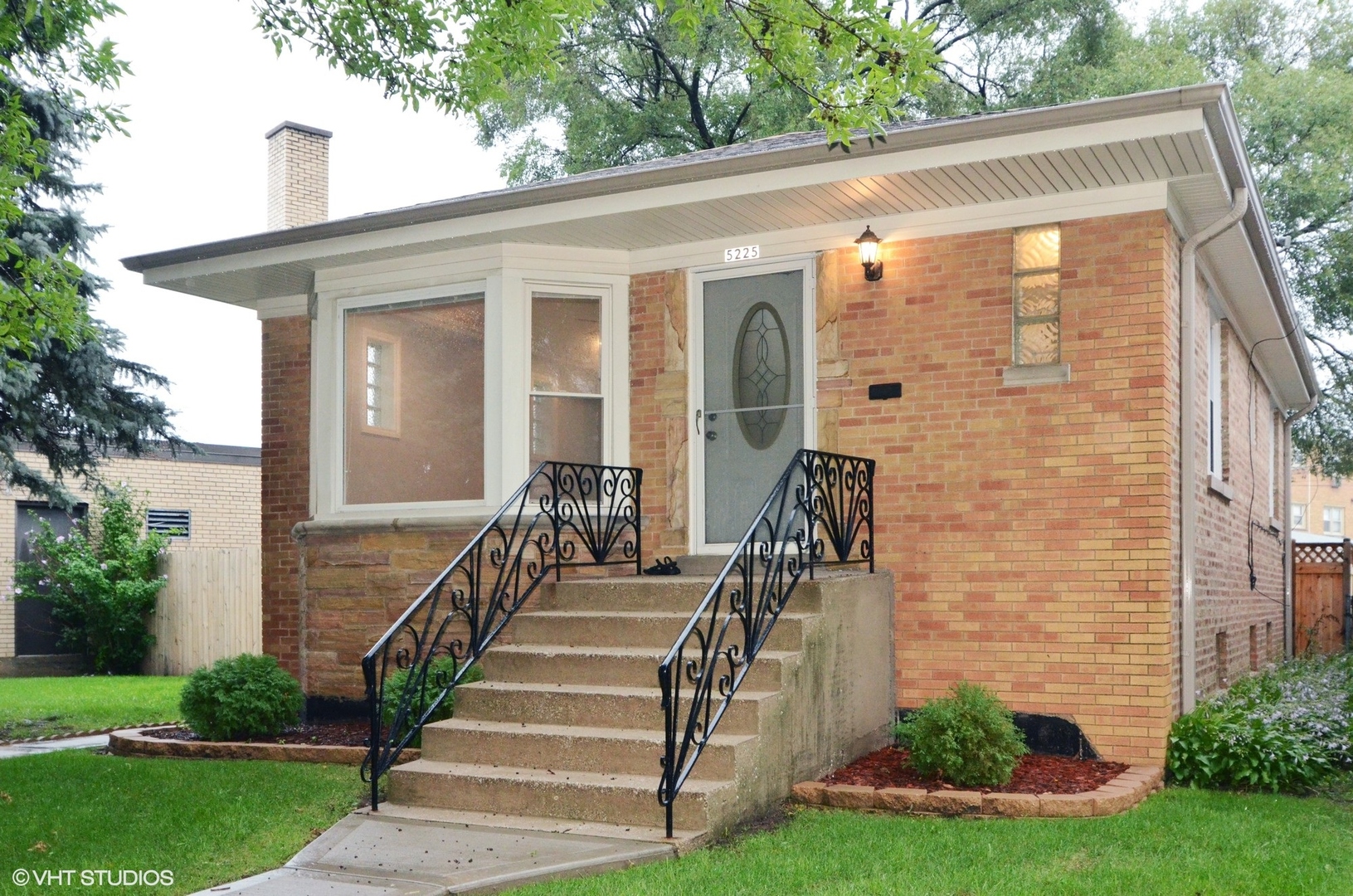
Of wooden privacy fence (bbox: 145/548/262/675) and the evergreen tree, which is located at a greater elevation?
the evergreen tree

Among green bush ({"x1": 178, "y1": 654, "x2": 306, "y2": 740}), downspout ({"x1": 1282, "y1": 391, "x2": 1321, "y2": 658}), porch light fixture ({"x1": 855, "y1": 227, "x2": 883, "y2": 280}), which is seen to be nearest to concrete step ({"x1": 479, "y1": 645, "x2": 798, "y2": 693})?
green bush ({"x1": 178, "y1": 654, "x2": 306, "y2": 740})

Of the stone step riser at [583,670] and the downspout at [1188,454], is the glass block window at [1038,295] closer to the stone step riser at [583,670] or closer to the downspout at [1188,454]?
the downspout at [1188,454]

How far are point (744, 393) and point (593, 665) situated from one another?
2.46 m

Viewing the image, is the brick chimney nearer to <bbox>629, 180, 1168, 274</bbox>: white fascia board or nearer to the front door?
<bbox>629, 180, 1168, 274</bbox>: white fascia board

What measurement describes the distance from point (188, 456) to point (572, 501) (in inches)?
554

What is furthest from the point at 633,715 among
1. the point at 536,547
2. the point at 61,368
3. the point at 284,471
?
the point at 61,368

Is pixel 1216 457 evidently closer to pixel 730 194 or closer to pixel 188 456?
pixel 730 194

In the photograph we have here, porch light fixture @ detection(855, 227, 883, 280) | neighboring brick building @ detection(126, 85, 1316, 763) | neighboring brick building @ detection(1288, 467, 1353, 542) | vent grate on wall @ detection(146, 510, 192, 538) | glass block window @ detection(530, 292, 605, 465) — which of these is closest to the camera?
neighboring brick building @ detection(126, 85, 1316, 763)

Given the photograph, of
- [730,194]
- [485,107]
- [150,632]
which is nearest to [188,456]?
[150,632]


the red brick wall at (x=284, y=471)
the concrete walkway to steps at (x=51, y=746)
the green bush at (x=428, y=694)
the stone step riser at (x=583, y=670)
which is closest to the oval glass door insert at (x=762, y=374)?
the stone step riser at (x=583, y=670)

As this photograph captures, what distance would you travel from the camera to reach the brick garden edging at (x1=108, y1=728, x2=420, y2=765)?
290 inches

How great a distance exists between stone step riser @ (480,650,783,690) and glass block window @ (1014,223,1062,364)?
262 cm

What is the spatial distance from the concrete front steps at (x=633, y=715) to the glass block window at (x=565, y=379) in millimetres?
1361

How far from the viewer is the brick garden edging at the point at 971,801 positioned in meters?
5.82
